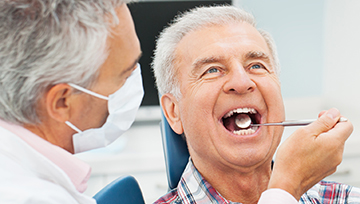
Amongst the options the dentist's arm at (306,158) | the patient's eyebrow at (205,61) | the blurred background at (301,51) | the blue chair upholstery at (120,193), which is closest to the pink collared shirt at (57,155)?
the blue chair upholstery at (120,193)

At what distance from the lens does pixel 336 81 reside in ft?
9.07

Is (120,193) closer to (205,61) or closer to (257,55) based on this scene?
(205,61)

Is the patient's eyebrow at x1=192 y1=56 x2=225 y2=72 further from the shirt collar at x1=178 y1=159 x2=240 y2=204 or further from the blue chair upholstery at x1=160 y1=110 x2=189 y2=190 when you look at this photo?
the shirt collar at x1=178 y1=159 x2=240 y2=204

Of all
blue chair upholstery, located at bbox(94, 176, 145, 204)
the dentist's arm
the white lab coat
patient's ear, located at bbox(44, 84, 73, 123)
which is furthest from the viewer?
blue chair upholstery, located at bbox(94, 176, 145, 204)

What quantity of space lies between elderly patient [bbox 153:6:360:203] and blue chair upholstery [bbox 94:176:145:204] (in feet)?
0.47

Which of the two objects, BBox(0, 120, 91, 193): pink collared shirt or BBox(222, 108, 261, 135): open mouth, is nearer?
BBox(0, 120, 91, 193): pink collared shirt

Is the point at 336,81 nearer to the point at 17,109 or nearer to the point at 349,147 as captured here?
the point at 349,147

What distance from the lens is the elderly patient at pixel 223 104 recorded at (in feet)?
3.96

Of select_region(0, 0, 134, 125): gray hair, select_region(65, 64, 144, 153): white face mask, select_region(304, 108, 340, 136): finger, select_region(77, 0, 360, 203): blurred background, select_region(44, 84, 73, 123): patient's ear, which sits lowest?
select_region(77, 0, 360, 203): blurred background

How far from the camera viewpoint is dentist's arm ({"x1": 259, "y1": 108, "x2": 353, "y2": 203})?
0.87 metres

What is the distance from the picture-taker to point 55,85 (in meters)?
0.75

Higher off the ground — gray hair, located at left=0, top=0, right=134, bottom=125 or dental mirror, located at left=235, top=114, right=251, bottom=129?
gray hair, located at left=0, top=0, right=134, bottom=125

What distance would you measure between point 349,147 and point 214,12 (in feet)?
4.34

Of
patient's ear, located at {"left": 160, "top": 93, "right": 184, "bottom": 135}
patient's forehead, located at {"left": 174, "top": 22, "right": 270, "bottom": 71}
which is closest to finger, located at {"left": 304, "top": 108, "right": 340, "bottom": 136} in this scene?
patient's forehead, located at {"left": 174, "top": 22, "right": 270, "bottom": 71}
